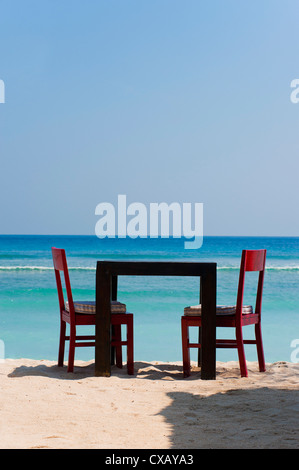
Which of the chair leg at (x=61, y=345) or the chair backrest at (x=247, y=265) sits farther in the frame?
the chair leg at (x=61, y=345)

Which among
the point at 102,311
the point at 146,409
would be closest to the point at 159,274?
the point at 102,311

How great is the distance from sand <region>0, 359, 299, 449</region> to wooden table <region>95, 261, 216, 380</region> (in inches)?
5.6

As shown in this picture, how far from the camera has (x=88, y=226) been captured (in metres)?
31.4

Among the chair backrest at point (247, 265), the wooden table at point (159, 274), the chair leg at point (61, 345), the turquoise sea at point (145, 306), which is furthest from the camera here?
the turquoise sea at point (145, 306)

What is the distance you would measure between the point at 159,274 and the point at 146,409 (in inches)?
43.7

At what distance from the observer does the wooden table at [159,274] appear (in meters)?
4.02

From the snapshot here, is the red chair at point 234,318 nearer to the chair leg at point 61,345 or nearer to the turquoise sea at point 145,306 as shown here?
the chair leg at point 61,345

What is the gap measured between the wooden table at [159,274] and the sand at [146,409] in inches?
Answer: 5.6

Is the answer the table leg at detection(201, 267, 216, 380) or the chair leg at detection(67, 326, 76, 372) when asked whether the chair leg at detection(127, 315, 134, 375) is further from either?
the table leg at detection(201, 267, 216, 380)

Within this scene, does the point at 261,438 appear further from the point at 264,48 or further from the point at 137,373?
the point at 264,48

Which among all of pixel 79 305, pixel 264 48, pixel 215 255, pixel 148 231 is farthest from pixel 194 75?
pixel 79 305

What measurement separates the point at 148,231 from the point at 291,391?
31628mm

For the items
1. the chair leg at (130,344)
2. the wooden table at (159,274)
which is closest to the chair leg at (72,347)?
the wooden table at (159,274)

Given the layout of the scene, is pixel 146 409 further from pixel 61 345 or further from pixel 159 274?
pixel 61 345
